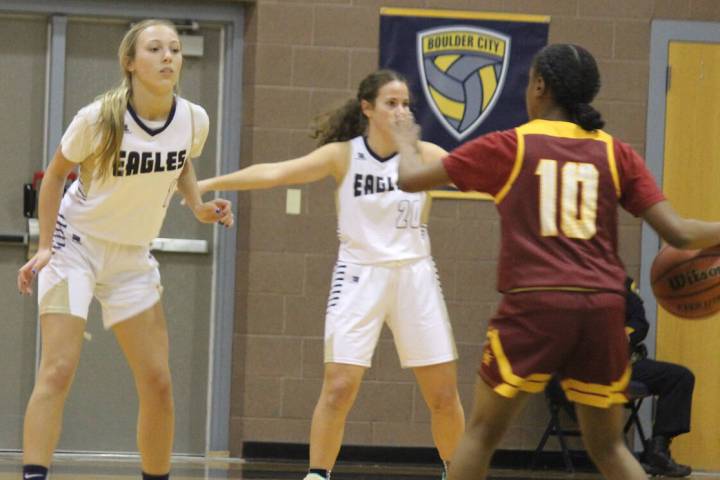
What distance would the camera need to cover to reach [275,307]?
7.42m

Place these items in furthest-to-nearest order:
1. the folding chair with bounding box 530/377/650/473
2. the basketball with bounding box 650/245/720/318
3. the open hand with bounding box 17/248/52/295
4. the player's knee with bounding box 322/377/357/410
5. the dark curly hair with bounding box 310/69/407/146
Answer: the folding chair with bounding box 530/377/650/473 < the dark curly hair with bounding box 310/69/407/146 < the player's knee with bounding box 322/377/357/410 < the open hand with bounding box 17/248/52/295 < the basketball with bounding box 650/245/720/318

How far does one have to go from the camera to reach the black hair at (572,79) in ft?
12.6

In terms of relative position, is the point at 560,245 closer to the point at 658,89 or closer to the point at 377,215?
the point at 377,215

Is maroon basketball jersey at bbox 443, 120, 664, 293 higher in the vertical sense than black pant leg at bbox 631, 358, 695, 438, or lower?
higher

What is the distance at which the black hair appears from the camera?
386cm

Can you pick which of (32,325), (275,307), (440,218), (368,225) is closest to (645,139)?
(440,218)

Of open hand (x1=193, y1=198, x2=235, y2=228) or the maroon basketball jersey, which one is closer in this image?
the maroon basketball jersey

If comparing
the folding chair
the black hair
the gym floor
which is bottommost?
the gym floor

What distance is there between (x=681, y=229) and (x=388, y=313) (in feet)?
5.51

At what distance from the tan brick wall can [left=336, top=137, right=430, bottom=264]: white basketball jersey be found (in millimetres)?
2106

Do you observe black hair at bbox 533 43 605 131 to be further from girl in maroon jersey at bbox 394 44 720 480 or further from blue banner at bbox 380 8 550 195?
blue banner at bbox 380 8 550 195

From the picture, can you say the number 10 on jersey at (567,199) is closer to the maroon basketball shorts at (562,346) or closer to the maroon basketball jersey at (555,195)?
the maroon basketball jersey at (555,195)

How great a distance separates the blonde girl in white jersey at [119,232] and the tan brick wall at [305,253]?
8.89 ft

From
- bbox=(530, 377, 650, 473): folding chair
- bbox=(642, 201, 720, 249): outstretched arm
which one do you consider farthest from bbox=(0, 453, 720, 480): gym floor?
bbox=(642, 201, 720, 249): outstretched arm
